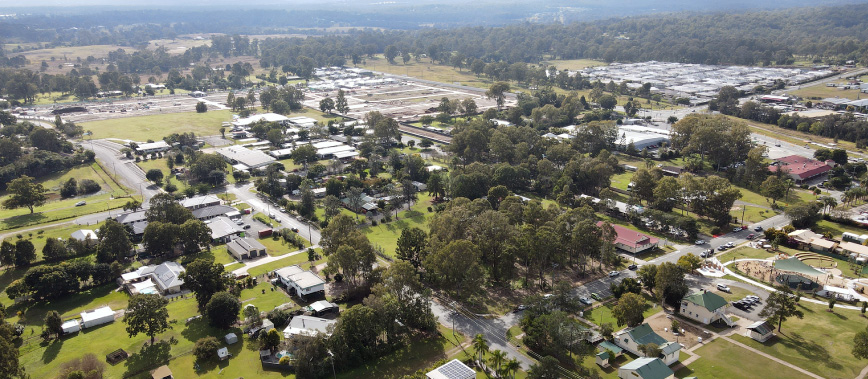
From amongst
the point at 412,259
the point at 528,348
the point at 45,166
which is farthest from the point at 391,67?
the point at 528,348

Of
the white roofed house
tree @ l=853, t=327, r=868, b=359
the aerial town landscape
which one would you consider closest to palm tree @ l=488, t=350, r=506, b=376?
the aerial town landscape

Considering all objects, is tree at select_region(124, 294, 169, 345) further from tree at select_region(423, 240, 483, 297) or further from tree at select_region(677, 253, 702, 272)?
tree at select_region(677, 253, 702, 272)

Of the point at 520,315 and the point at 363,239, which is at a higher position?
the point at 363,239

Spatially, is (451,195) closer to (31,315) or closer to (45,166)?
(31,315)

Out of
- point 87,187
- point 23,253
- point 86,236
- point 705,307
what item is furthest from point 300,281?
point 87,187

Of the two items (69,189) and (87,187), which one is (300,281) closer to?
(87,187)

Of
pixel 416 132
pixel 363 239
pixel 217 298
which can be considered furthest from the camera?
pixel 416 132
